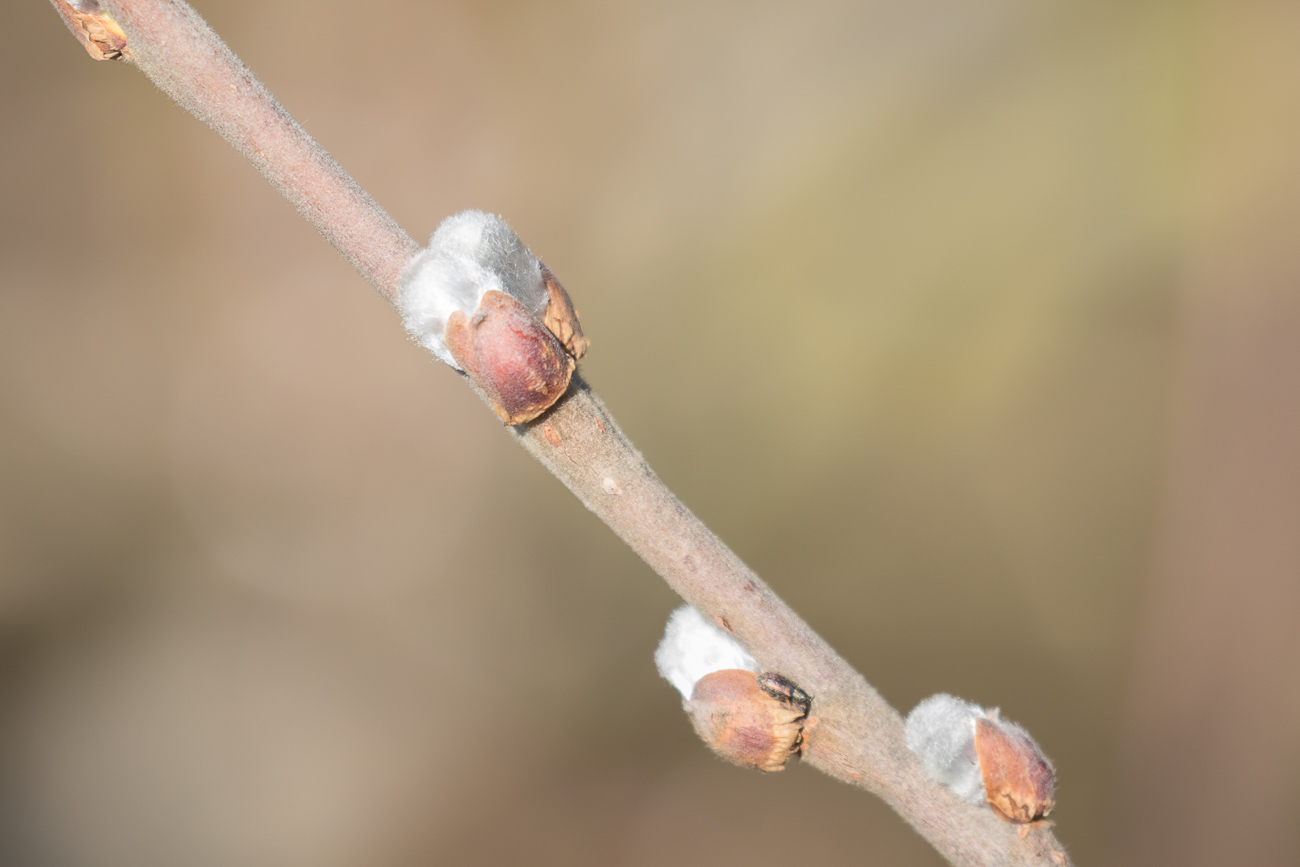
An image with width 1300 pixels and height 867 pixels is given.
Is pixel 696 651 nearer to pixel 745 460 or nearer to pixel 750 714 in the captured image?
pixel 750 714

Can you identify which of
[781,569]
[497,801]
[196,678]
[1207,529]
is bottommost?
[196,678]

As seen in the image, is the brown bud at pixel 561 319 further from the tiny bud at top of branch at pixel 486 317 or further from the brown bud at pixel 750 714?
the brown bud at pixel 750 714

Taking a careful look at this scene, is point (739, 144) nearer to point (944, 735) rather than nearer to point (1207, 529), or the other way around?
point (1207, 529)

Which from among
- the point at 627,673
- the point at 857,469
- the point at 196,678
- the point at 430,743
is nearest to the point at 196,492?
the point at 196,678

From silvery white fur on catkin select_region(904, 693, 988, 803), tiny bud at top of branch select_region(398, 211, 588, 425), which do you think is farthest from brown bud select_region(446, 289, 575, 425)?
silvery white fur on catkin select_region(904, 693, 988, 803)

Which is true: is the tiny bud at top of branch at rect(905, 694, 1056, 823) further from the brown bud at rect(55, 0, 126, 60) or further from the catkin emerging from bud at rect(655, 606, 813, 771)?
the brown bud at rect(55, 0, 126, 60)
